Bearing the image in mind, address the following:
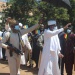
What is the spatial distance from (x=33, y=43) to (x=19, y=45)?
4.69 m

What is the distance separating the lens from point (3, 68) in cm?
1250

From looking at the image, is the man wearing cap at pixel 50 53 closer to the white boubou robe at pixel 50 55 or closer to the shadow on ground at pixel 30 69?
the white boubou robe at pixel 50 55

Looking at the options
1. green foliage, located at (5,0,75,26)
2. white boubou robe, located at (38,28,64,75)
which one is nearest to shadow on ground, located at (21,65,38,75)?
white boubou robe, located at (38,28,64,75)

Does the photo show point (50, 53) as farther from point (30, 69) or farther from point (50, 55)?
point (30, 69)

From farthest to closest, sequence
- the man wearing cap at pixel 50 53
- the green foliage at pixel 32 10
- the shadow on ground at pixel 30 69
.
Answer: the green foliage at pixel 32 10
the shadow on ground at pixel 30 69
the man wearing cap at pixel 50 53

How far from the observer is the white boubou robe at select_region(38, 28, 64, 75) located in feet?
26.3

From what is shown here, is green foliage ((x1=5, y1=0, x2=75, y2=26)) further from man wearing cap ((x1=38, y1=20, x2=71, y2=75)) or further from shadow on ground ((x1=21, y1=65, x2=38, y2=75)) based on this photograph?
man wearing cap ((x1=38, y1=20, x2=71, y2=75))

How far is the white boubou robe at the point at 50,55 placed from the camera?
8.03 metres

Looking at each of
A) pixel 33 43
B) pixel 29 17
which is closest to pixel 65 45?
pixel 33 43

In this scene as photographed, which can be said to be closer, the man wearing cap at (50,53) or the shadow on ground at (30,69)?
the man wearing cap at (50,53)

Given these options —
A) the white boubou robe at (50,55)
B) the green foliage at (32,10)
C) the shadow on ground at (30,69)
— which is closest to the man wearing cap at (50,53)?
the white boubou robe at (50,55)

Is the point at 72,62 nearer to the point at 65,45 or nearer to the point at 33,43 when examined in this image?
the point at 65,45

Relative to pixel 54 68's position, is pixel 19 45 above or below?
above

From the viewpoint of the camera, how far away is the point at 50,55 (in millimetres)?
8094
